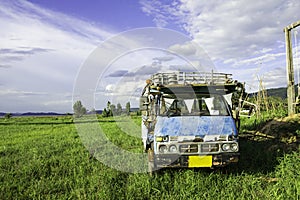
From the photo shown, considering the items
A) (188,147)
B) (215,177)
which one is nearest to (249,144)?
(215,177)

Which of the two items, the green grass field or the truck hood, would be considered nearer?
the green grass field

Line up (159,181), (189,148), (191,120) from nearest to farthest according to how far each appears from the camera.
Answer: (189,148), (159,181), (191,120)

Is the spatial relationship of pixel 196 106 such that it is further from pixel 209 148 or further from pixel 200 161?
pixel 200 161

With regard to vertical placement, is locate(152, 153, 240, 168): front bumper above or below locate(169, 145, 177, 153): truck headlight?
below

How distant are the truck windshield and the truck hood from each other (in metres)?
0.29

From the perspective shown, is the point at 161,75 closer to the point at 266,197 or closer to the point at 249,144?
the point at 266,197

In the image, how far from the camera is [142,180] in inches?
210

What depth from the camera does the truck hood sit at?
530cm

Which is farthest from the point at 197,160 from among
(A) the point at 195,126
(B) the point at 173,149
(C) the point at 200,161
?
(A) the point at 195,126

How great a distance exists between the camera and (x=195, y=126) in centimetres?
541

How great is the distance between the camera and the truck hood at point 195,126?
17.4 ft

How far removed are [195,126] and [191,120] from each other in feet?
0.70

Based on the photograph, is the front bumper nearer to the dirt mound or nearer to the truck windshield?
the truck windshield

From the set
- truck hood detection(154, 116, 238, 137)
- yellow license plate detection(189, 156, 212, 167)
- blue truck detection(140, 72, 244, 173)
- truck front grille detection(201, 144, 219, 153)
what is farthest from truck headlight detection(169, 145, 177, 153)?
truck front grille detection(201, 144, 219, 153)
